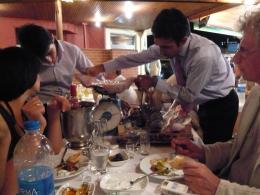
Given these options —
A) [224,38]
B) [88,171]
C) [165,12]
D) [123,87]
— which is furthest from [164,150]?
[224,38]

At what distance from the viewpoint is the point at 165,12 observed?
5.67 feet

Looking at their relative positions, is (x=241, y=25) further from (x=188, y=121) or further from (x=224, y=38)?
(x=224, y=38)

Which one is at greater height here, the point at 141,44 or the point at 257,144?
the point at 141,44

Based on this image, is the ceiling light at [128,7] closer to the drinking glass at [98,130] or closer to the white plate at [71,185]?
the drinking glass at [98,130]

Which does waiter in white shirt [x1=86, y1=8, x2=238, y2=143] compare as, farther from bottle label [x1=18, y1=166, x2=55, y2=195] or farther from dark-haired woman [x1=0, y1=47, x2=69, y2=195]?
bottle label [x1=18, y1=166, x2=55, y2=195]

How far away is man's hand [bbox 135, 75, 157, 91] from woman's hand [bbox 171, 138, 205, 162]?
66 cm

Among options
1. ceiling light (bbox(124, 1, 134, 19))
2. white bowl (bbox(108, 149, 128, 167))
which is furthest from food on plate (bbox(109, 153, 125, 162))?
ceiling light (bbox(124, 1, 134, 19))

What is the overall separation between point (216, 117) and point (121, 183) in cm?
131

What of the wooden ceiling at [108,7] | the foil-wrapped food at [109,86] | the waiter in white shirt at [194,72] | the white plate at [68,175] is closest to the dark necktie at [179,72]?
the waiter in white shirt at [194,72]

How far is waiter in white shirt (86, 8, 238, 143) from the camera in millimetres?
1715

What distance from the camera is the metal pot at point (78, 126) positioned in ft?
4.60

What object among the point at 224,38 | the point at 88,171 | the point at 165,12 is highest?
the point at 224,38

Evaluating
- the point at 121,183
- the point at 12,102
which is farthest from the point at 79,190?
the point at 12,102

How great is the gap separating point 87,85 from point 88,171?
0.88 metres
